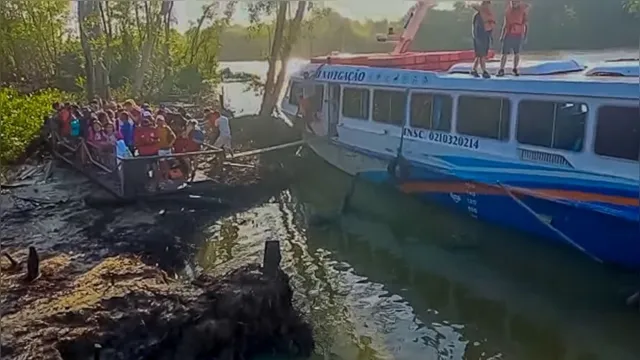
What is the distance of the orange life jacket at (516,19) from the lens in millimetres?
9131

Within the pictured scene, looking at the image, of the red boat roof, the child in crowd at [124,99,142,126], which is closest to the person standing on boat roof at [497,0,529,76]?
the red boat roof

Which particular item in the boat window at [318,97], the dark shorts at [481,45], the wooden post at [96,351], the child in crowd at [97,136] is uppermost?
the dark shorts at [481,45]

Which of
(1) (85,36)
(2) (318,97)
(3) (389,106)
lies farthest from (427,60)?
(1) (85,36)

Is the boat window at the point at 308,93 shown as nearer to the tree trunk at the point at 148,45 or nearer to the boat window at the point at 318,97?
the boat window at the point at 318,97

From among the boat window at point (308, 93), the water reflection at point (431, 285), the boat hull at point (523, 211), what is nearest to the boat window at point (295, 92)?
the boat window at point (308, 93)

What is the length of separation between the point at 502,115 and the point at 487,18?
1350mm

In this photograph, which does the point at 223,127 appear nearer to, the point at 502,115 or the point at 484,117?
the point at 484,117

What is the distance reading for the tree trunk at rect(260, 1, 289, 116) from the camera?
1761cm

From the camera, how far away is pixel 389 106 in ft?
39.1

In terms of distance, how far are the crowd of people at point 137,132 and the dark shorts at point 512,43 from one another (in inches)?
178

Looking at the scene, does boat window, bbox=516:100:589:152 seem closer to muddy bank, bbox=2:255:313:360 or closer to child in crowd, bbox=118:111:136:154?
muddy bank, bbox=2:255:313:360

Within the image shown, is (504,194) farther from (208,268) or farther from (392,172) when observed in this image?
(208,268)

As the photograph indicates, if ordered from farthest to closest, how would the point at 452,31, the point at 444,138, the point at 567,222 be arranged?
1. the point at 452,31
2. the point at 444,138
3. the point at 567,222

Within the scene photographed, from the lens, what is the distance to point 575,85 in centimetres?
831
